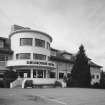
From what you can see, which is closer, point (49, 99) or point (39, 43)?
point (49, 99)

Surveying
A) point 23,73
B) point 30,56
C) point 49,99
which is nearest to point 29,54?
point 30,56

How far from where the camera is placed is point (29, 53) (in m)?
31.2

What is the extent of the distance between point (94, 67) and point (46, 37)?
1042 inches

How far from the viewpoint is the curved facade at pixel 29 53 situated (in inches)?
1179

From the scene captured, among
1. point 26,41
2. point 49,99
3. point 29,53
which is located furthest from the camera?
point 26,41

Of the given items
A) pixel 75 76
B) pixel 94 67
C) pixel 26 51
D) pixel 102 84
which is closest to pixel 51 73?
pixel 75 76

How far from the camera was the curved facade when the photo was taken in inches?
1179

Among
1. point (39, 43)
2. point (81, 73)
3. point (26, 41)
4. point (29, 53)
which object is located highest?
point (26, 41)

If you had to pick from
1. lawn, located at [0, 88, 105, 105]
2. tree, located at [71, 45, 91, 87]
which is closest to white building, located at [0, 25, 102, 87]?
tree, located at [71, 45, 91, 87]

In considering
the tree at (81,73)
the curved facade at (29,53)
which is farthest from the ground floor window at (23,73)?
the tree at (81,73)

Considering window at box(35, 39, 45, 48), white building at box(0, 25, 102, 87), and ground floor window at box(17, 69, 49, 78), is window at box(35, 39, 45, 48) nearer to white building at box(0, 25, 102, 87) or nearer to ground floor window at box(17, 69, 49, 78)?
white building at box(0, 25, 102, 87)

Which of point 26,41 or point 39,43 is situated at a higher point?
point 26,41

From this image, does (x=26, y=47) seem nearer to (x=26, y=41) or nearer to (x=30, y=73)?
(x=26, y=41)

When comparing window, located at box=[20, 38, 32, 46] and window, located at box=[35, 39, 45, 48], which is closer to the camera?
window, located at box=[20, 38, 32, 46]
